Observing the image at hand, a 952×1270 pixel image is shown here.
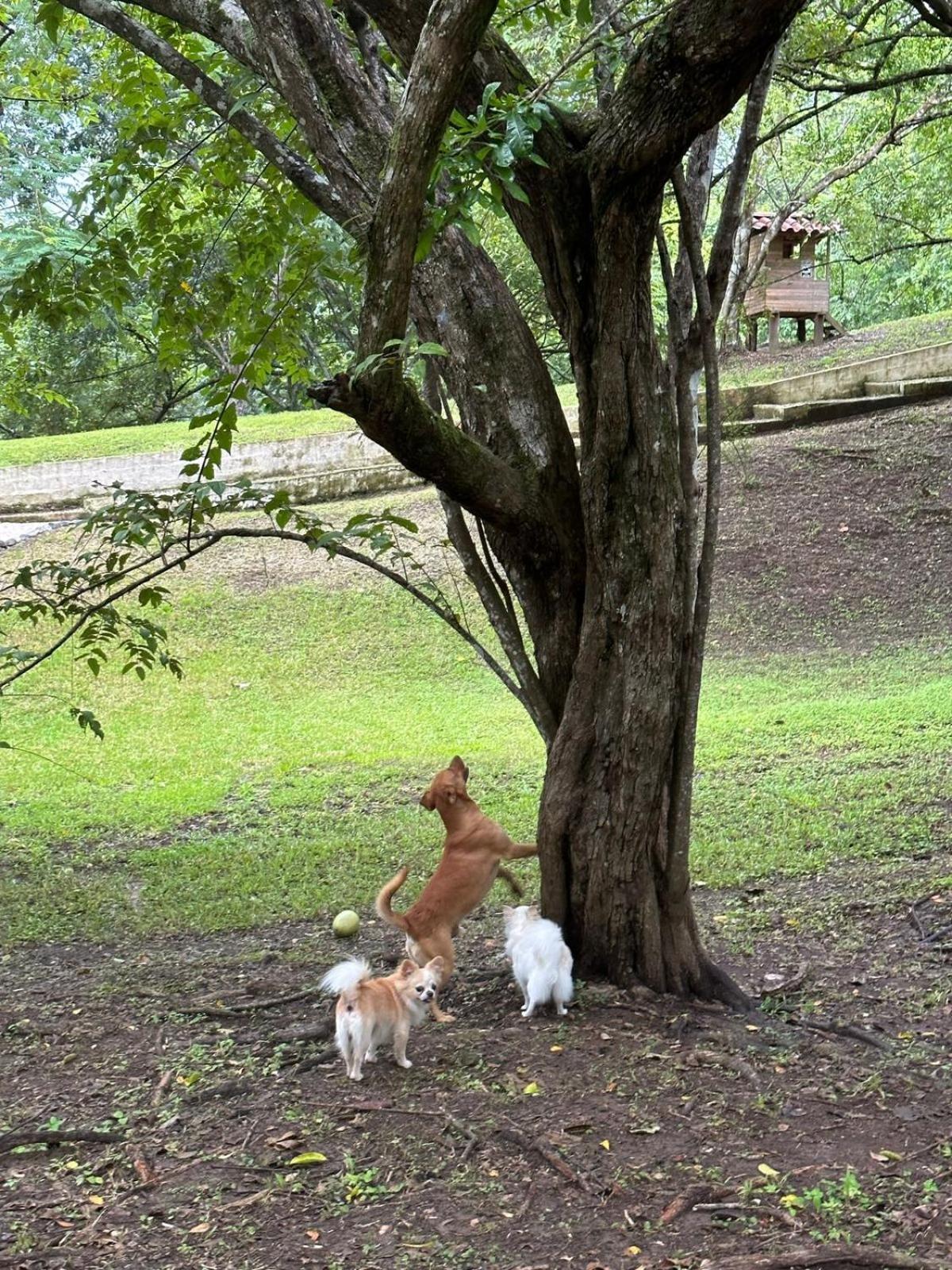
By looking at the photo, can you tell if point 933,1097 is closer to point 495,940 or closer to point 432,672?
point 495,940

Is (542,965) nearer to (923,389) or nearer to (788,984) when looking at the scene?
(788,984)

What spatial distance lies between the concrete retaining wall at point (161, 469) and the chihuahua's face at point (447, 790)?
13.4m

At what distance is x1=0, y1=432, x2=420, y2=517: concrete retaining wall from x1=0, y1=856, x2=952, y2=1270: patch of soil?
45.8 feet

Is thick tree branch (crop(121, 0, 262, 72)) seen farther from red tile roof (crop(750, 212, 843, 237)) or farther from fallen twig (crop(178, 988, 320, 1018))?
red tile roof (crop(750, 212, 843, 237))

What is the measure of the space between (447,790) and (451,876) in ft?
1.22

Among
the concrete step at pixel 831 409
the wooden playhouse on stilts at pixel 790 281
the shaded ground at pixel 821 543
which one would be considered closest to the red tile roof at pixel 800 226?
the wooden playhouse on stilts at pixel 790 281

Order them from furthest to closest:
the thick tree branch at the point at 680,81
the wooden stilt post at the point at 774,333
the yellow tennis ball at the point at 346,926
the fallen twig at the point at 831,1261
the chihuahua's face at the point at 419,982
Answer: the wooden stilt post at the point at 774,333 → the yellow tennis ball at the point at 346,926 → the chihuahua's face at the point at 419,982 → the thick tree branch at the point at 680,81 → the fallen twig at the point at 831,1261

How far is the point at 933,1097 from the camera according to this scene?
12.7ft

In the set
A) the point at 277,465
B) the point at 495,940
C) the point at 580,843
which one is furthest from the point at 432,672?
Result: the point at 580,843

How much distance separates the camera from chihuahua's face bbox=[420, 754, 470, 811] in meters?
5.26

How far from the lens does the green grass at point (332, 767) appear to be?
761cm

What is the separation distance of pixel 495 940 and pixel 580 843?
62.3 inches

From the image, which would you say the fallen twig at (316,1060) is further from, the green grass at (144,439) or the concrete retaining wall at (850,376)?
the concrete retaining wall at (850,376)

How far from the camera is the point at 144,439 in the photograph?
20.4m
